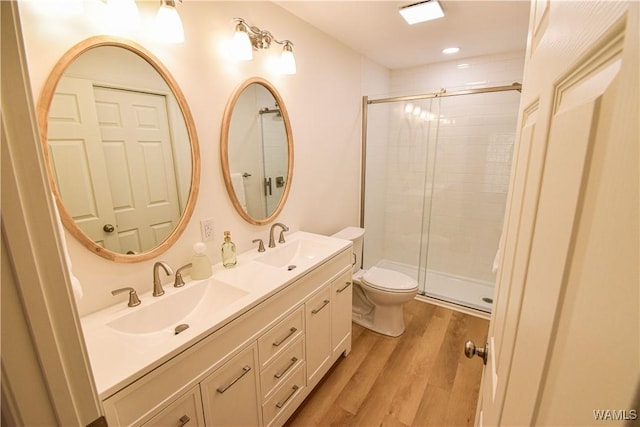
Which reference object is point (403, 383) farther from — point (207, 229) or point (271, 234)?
point (207, 229)

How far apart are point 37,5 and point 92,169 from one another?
0.54 metres

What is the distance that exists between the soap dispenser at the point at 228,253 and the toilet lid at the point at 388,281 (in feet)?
3.95

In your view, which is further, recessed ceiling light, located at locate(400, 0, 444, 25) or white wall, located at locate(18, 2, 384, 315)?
recessed ceiling light, located at locate(400, 0, 444, 25)

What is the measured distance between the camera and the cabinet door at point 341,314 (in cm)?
183

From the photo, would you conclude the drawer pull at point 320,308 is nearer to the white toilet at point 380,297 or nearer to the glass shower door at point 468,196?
the white toilet at point 380,297

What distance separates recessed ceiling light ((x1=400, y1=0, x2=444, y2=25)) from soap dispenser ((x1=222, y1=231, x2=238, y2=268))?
5.94 ft

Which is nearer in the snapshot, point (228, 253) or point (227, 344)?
point (227, 344)

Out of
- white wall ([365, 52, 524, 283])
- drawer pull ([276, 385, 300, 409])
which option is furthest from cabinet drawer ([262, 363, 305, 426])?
white wall ([365, 52, 524, 283])

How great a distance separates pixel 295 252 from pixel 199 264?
0.70m

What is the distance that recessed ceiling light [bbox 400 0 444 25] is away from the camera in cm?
174

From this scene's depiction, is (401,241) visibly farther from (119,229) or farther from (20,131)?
(20,131)

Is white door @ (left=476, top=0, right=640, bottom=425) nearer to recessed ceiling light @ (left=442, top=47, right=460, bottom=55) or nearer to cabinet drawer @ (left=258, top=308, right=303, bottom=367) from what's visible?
cabinet drawer @ (left=258, top=308, right=303, bottom=367)

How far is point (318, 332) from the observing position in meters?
1.68

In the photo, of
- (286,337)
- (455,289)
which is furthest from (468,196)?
(286,337)
